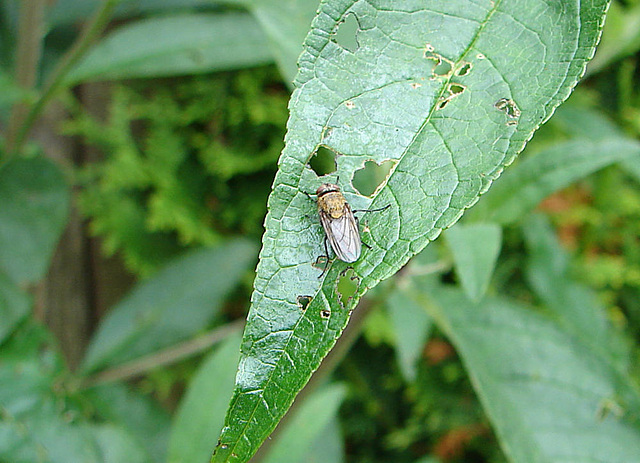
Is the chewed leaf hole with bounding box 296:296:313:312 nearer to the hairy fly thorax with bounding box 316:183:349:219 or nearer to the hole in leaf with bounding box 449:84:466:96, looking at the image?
the hairy fly thorax with bounding box 316:183:349:219

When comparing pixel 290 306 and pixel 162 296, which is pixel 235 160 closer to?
pixel 162 296

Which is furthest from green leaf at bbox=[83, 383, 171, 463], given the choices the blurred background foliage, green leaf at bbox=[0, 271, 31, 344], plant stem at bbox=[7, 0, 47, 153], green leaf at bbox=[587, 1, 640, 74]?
green leaf at bbox=[587, 1, 640, 74]

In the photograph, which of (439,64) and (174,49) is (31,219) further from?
(439,64)

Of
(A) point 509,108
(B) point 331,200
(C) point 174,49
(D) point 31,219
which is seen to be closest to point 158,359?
(D) point 31,219

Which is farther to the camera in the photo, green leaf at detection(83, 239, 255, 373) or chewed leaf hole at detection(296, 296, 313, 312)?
green leaf at detection(83, 239, 255, 373)

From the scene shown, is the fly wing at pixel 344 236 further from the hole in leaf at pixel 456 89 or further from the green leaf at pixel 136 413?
the green leaf at pixel 136 413

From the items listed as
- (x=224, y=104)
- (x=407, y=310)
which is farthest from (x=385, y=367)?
(x=224, y=104)
